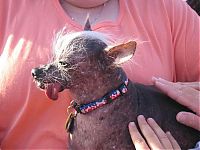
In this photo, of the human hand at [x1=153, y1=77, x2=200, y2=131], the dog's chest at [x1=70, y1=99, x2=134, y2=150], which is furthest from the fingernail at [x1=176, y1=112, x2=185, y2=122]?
the dog's chest at [x1=70, y1=99, x2=134, y2=150]

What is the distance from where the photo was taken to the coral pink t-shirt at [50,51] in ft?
6.70

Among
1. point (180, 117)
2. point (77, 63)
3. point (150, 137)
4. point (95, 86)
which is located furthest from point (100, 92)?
point (180, 117)

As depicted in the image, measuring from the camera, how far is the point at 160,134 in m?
1.85

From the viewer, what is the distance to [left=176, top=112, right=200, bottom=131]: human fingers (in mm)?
1938

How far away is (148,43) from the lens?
2166mm

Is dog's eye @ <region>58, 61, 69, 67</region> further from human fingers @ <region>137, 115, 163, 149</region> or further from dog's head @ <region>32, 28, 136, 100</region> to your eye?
human fingers @ <region>137, 115, 163, 149</region>

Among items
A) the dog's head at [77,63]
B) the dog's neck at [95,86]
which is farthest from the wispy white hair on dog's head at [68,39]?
the dog's neck at [95,86]

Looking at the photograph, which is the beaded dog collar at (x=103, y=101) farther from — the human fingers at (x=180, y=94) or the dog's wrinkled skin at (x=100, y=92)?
the human fingers at (x=180, y=94)

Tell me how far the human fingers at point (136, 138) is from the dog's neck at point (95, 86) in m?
0.15

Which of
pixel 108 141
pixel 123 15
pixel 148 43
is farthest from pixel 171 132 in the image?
pixel 123 15

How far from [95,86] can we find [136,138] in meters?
0.22

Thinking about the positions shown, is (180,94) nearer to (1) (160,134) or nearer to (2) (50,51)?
(1) (160,134)

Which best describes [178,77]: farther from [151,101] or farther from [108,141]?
[108,141]

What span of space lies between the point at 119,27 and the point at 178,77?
36 cm
